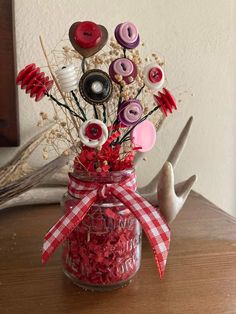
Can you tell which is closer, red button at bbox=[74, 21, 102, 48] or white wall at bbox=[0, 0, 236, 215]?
red button at bbox=[74, 21, 102, 48]

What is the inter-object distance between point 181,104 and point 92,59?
47cm

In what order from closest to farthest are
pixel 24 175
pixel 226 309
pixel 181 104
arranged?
1. pixel 226 309
2. pixel 24 175
3. pixel 181 104

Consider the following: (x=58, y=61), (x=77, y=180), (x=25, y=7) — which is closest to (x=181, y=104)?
(x=58, y=61)

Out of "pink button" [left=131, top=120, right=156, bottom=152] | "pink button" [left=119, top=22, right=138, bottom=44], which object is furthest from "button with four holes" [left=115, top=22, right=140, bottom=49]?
"pink button" [left=131, top=120, right=156, bottom=152]

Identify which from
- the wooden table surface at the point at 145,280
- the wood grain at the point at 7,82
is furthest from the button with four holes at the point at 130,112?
the wood grain at the point at 7,82

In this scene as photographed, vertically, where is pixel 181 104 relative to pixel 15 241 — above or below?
above

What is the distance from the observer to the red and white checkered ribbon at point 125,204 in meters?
0.53

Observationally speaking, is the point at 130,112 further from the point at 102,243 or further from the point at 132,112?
the point at 102,243

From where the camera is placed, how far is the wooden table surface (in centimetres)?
51

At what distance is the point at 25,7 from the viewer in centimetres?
89

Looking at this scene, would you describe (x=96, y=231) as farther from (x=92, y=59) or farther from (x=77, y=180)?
(x=92, y=59)

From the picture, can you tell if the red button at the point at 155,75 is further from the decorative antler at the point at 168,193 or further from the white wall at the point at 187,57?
the white wall at the point at 187,57

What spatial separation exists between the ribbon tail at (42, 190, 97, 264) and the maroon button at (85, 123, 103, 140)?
0.08 m

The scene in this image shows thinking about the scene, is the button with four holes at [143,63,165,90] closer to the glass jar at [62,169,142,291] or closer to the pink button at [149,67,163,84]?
the pink button at [149,67,163,84]
